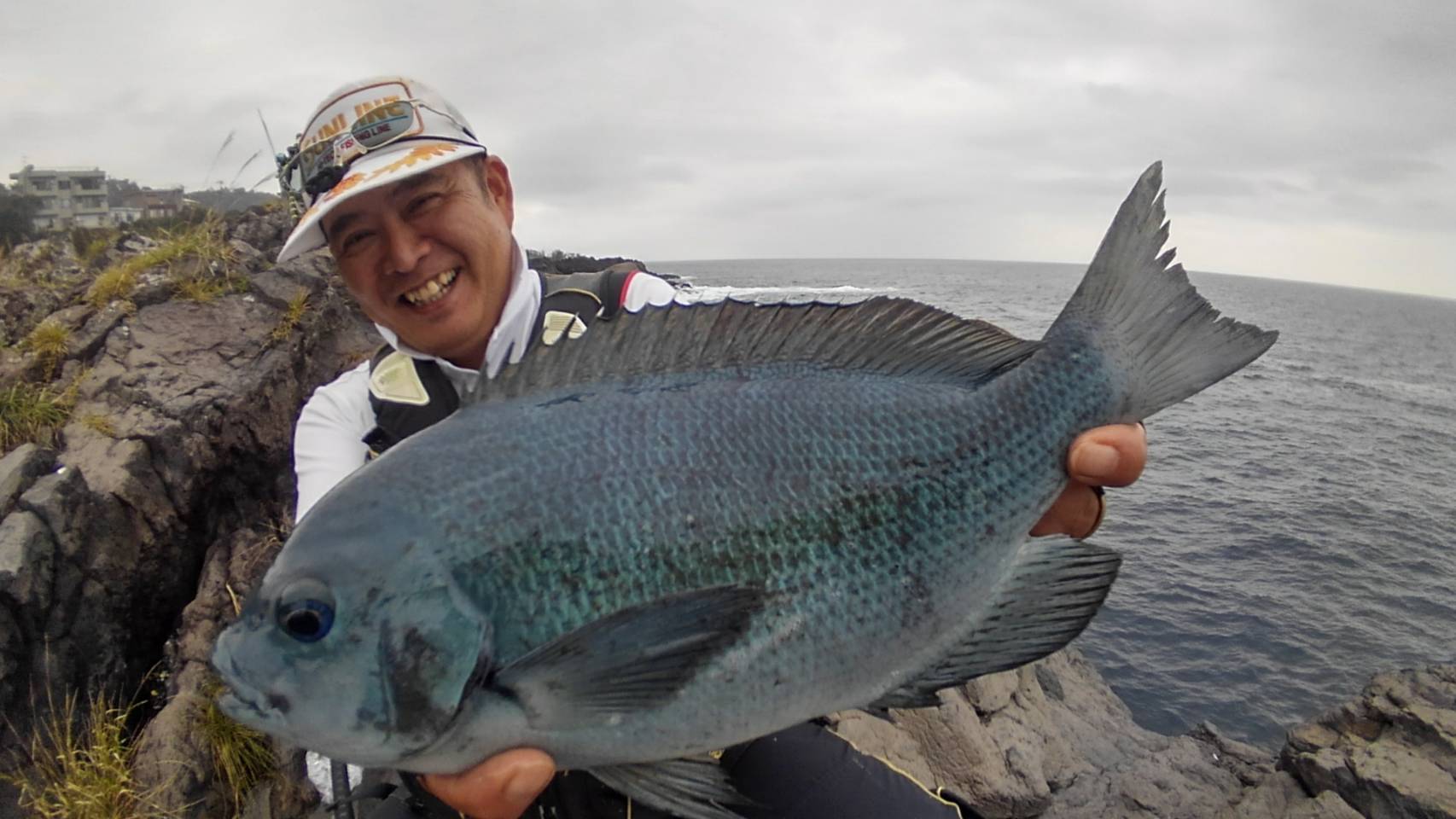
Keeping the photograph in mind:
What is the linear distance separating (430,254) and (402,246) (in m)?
0.10

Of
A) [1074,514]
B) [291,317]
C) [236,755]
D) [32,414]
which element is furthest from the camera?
[291,317]

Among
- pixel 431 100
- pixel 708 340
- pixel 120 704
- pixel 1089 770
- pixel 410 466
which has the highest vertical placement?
pixel 431 100

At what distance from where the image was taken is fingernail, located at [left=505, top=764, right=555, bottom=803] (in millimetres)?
1610

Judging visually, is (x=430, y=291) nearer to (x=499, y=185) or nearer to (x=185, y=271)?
(x=499, y=185)

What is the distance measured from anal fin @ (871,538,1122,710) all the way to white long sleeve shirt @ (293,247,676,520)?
1.53m

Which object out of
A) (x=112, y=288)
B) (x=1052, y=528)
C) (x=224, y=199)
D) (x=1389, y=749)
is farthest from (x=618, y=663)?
(x=224, y=199)

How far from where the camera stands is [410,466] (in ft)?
5.67

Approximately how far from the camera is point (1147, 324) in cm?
211

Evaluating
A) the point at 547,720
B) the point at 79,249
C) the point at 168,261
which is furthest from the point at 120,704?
the point at 79,249

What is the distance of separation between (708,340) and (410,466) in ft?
2.49

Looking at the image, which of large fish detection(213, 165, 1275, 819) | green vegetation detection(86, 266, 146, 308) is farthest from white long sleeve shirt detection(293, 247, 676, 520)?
green vegetation detection(86, 266, 146, 308)

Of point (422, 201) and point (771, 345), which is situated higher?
point (422, 201)

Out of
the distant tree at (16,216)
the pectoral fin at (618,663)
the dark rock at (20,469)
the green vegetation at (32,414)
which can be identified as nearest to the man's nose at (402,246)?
the pectoral fin at (618,663)

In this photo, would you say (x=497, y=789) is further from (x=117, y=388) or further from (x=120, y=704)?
(x=117, y=388)
